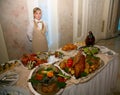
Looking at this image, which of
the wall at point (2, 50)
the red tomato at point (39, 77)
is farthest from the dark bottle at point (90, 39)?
the wall at point (2, 50)

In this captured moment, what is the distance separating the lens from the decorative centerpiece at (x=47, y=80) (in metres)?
1.89

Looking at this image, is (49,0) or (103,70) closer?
(103,70)

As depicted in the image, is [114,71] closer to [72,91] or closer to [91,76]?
[91,76]

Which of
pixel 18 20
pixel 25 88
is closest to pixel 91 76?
pixel 25 88

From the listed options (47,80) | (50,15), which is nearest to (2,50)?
(50,15)

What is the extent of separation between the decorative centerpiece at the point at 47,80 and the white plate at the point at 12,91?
12 cm

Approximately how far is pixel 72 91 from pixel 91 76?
34 centimetres

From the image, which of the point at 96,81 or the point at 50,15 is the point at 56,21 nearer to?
the point at 50,15

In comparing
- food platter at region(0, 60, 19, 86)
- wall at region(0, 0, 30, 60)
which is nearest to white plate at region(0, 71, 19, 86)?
food platter at region(0, 60, 19, 86)

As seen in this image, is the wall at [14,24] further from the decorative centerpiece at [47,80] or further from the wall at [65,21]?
the decorative centerpiece at [47,80]

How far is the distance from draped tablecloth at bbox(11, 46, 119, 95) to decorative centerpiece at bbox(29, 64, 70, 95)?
78 mm

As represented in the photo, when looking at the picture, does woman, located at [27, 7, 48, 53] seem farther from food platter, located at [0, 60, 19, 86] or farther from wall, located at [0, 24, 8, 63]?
food platter, located at [0, 60, 19, 86]

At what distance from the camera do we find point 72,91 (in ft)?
6.84

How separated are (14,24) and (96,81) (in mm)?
2054
